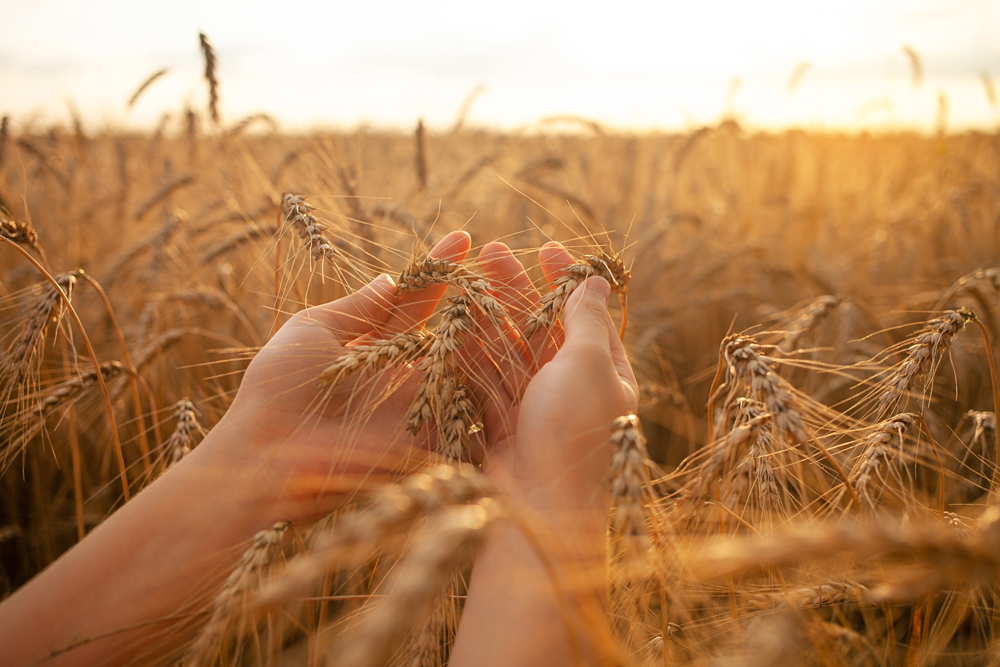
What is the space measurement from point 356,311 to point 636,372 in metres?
1.66

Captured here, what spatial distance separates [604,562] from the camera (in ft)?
3.01

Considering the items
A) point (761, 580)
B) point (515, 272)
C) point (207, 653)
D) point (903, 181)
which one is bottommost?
point (761, 580)

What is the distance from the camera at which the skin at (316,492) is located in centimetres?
96

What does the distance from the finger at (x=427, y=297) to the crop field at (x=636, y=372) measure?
3.6 inches

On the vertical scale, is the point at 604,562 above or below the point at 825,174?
below

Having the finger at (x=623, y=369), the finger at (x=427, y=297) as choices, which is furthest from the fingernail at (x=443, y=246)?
the finger at (x=623, y=369)

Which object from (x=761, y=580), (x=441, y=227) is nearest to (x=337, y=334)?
(x=761, y=580)

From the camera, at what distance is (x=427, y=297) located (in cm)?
160

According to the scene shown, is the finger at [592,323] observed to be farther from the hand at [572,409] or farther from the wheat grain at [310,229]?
the wheat grain at [310,229]

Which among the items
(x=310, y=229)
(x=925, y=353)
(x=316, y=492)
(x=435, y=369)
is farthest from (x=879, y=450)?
(x=310, y=229)

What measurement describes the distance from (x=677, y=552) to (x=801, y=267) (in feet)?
9.29

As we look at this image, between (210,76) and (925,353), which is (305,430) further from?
(210,76)

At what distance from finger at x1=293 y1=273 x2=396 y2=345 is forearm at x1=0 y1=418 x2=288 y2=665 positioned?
1.25ft

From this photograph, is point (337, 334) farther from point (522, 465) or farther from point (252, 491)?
point (522, 465)
